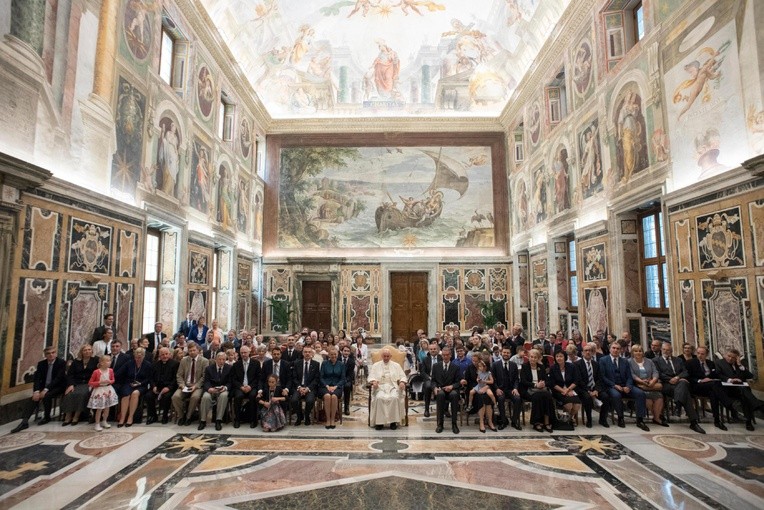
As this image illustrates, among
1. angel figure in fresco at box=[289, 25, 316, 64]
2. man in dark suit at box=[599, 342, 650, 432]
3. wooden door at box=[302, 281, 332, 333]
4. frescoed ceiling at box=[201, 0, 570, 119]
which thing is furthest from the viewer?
wooden door at box=[302, 281, 332, 333]

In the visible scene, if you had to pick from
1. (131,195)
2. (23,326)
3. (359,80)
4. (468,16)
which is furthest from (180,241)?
(468,16)

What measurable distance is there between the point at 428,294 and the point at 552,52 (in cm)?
1064

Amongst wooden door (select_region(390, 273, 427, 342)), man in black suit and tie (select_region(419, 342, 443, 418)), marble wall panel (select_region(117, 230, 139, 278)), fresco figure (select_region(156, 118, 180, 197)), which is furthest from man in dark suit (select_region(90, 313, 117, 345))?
wooden door (select_region(390, 273, 427, 342))

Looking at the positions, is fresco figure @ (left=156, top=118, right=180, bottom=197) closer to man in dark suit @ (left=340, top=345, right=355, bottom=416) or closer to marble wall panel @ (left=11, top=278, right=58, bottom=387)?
marble wall panel @ (left=11, top=278, right=58, bottom=387)

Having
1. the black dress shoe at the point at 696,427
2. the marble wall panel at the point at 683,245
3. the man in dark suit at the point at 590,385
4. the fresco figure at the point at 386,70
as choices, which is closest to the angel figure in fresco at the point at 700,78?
the marble wall panel at the point at 683,245

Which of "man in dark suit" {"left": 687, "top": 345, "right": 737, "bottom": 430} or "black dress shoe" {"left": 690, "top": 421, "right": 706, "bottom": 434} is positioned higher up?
"man in dark suit" {"left": 687, "top": 345, "right": 737, "bottom": 430}

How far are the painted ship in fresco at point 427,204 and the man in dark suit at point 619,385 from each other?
12.6 m

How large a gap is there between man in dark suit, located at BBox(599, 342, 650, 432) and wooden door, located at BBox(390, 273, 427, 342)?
1203cm

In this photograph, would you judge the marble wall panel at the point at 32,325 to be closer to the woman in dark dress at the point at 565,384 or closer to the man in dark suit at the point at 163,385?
the man in dark suit at the point at 163,385

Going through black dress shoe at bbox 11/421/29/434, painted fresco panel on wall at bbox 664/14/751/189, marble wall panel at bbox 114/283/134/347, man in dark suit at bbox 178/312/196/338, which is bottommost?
black dress shoe at bbox 11/421/29/434

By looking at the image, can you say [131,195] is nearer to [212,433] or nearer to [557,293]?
[212,433]

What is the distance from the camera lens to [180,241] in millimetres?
11367

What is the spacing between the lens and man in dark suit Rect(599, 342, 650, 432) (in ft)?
22.3

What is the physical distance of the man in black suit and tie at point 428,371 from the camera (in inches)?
308
